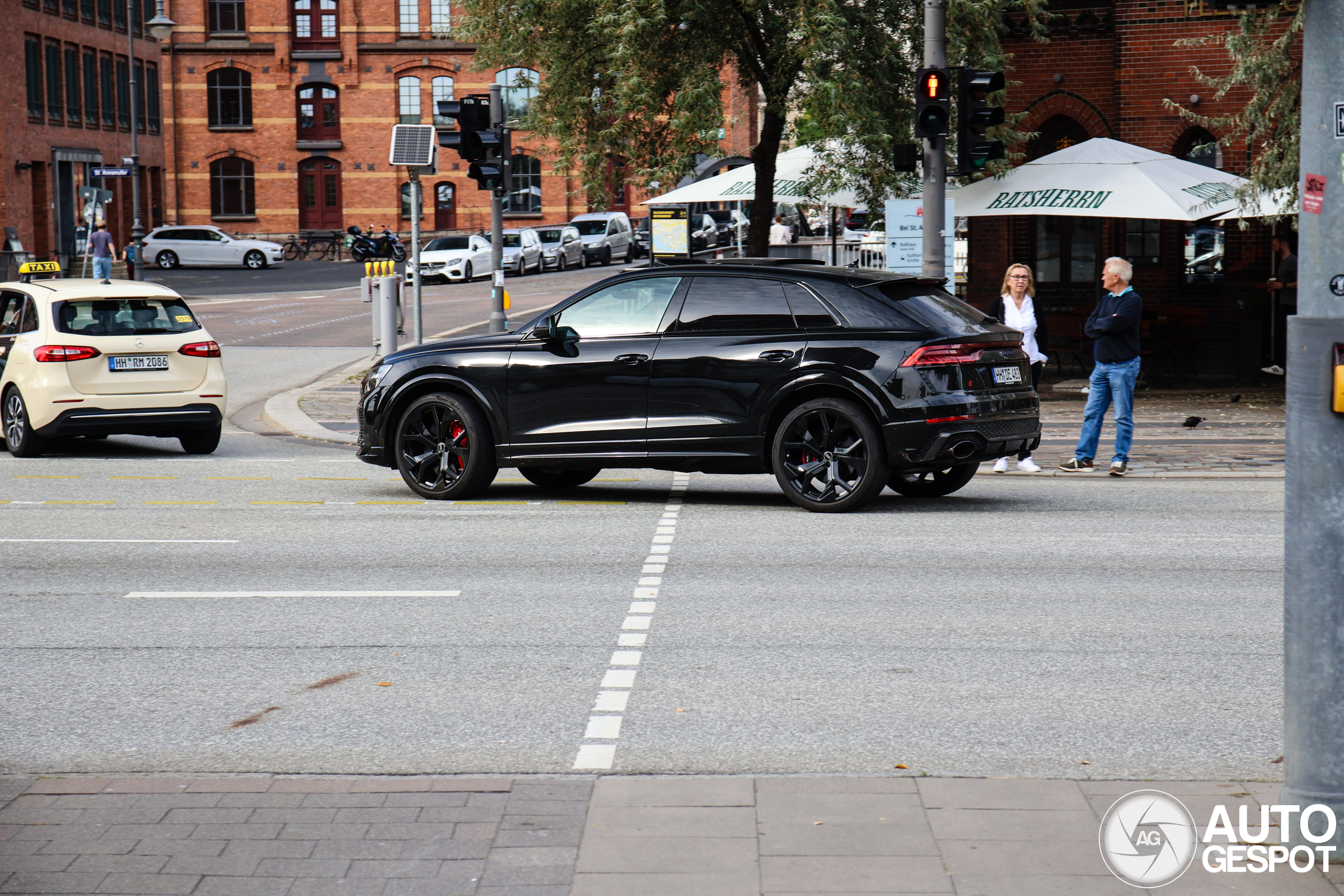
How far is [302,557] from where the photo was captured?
31.4 ft

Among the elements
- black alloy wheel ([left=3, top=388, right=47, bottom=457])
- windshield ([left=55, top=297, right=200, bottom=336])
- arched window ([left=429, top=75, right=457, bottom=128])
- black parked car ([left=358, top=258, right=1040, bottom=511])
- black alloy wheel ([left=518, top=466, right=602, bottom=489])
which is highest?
arched window ([left=429, top=75, right=457, bottom=128])

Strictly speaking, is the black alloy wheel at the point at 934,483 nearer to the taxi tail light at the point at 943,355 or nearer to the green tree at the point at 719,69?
the taxi tail light at the point at 943,355

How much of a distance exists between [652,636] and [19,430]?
10.1m

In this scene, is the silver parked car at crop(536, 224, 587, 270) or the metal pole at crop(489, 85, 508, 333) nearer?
the metal pole at crop(489, 85, 508, 333)

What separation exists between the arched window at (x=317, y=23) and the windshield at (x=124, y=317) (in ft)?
175

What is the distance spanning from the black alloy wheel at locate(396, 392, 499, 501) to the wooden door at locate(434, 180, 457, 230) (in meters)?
56.0

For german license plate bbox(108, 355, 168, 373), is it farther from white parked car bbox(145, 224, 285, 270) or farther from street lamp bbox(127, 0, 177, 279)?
→ white parked car bbox(145, 224, 285, 270)

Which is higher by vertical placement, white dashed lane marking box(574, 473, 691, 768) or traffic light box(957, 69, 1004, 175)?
traffic light box(957, 69, 1004, 175)

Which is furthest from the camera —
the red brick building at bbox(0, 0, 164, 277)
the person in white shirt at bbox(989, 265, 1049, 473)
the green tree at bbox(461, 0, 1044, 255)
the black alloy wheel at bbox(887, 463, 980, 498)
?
the red brick building at bbox(0, 0, 164, 277)

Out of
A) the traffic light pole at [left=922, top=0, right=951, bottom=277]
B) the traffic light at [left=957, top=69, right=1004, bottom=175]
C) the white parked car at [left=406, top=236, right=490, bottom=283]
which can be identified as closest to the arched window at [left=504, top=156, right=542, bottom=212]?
the white parked car at [left=406, top=236, right=490, bottom=283]

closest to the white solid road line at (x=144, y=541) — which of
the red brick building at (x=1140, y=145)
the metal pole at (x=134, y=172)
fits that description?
the red brick building at (x=1140, y=145)

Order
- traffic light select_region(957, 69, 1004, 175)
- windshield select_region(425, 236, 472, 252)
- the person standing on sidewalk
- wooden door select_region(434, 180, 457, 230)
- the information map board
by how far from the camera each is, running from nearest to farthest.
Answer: traffic light select_region(957, 69, 1004, 175) → the information map board → the person standing on sidewalk → windshield select_region(425, 236, 472, 252) → wooden door select_region(434, 180, 457, 230)

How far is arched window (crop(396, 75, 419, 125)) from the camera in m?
66.2

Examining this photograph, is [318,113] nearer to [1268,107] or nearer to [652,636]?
[1268,107]
